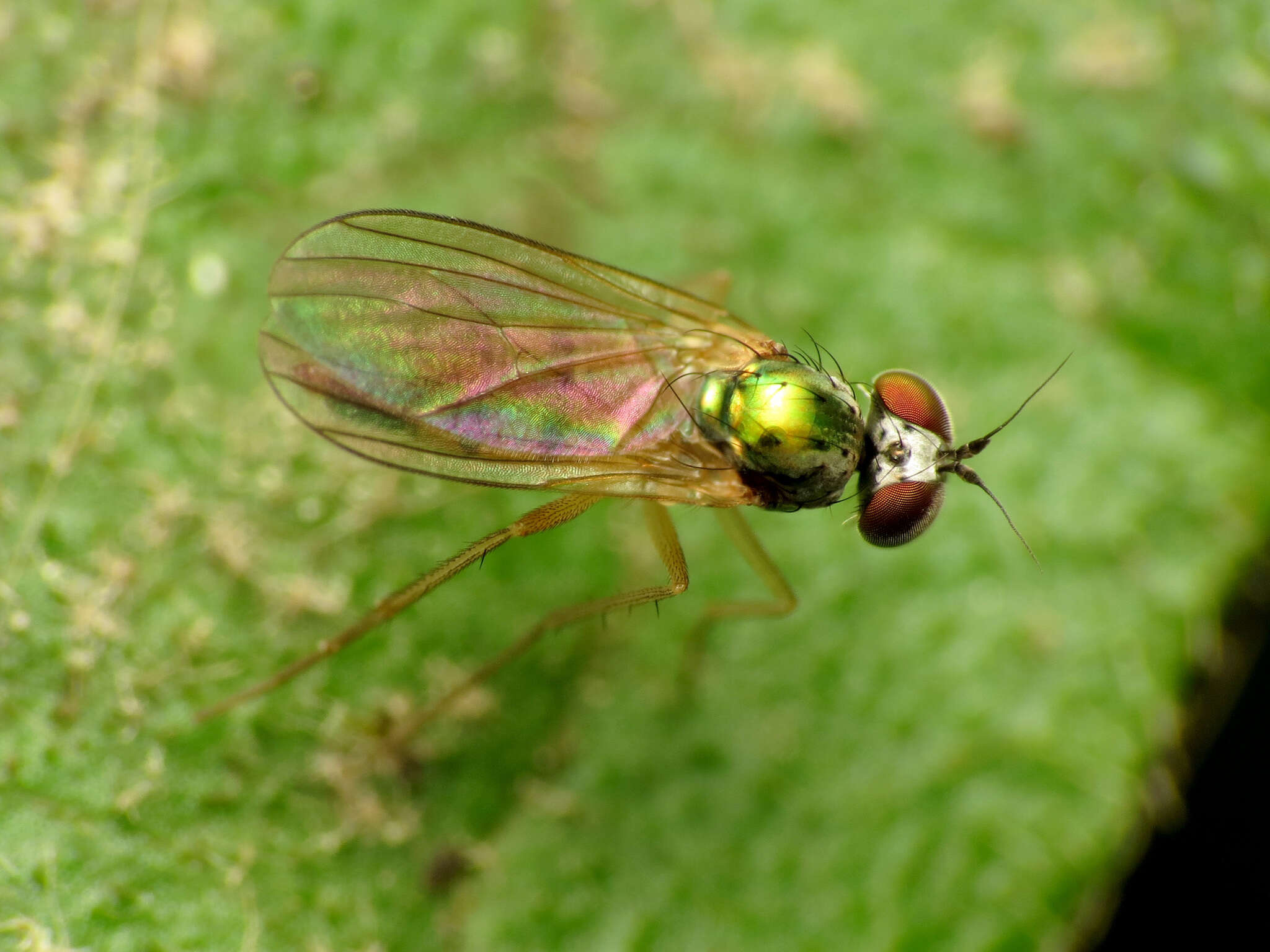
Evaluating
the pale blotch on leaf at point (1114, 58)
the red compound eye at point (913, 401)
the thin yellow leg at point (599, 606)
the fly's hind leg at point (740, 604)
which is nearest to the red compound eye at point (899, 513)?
the red compound eye at point (913, 401)

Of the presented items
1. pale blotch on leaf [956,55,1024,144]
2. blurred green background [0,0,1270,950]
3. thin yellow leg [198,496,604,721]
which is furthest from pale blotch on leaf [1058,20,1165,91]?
thin yellow leg [198,496,604,721]

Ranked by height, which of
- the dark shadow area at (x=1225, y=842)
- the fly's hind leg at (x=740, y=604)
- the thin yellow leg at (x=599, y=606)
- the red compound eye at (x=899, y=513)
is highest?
the thin yellow leg at (x=599, y=606)

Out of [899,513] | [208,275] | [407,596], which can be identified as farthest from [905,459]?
[208,275]

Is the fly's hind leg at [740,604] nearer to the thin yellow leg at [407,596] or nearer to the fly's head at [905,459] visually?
the fly's head at [905,459]

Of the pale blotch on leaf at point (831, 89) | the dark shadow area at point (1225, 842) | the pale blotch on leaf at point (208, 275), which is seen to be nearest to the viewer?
the pale blotch on leaf at point (208, 275)

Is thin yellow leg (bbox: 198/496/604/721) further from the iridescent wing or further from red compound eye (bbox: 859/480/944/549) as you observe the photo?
red compound eye (bbox: 859/480/944/549)

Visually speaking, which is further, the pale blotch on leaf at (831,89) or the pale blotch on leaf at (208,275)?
the pale blotch on leaf at (831,89)

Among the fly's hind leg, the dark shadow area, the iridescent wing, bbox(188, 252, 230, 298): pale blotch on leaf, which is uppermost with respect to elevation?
bbox(188, 252, 230, 298): pale blotch on leaf
